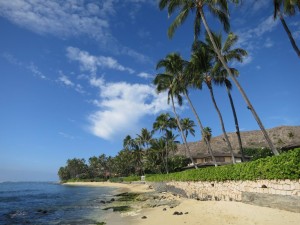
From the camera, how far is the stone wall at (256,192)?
1293 centimetres

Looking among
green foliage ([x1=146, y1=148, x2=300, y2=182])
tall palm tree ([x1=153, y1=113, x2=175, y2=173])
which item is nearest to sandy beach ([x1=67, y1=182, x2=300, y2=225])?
green foliage ([x1=146, y1=148, x2=300, y2=182])

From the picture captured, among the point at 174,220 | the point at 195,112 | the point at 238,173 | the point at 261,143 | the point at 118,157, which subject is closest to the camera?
the point at 174,220

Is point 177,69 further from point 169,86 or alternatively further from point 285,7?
point 285,7

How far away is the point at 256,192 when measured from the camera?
16000 mm

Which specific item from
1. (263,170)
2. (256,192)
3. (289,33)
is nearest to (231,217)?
(256,192)

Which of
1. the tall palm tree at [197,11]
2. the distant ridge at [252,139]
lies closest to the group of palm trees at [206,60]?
the tall palm tree at [197,11]

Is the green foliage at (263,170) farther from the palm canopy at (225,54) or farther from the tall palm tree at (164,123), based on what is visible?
the tall palm tree at (164,123)

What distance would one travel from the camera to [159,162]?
2677 inches

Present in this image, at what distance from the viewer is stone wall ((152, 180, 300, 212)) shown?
1293cm

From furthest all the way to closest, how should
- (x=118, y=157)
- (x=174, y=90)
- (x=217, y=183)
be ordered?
(x=118, y=157) < (x=174, y=90) < (x=217, y=183)

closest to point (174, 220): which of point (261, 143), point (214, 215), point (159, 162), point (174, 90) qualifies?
point (214, 215)

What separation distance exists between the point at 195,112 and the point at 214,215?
17.3 m

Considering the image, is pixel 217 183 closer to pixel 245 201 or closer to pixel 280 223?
pixel 245 201

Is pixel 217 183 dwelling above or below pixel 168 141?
below
